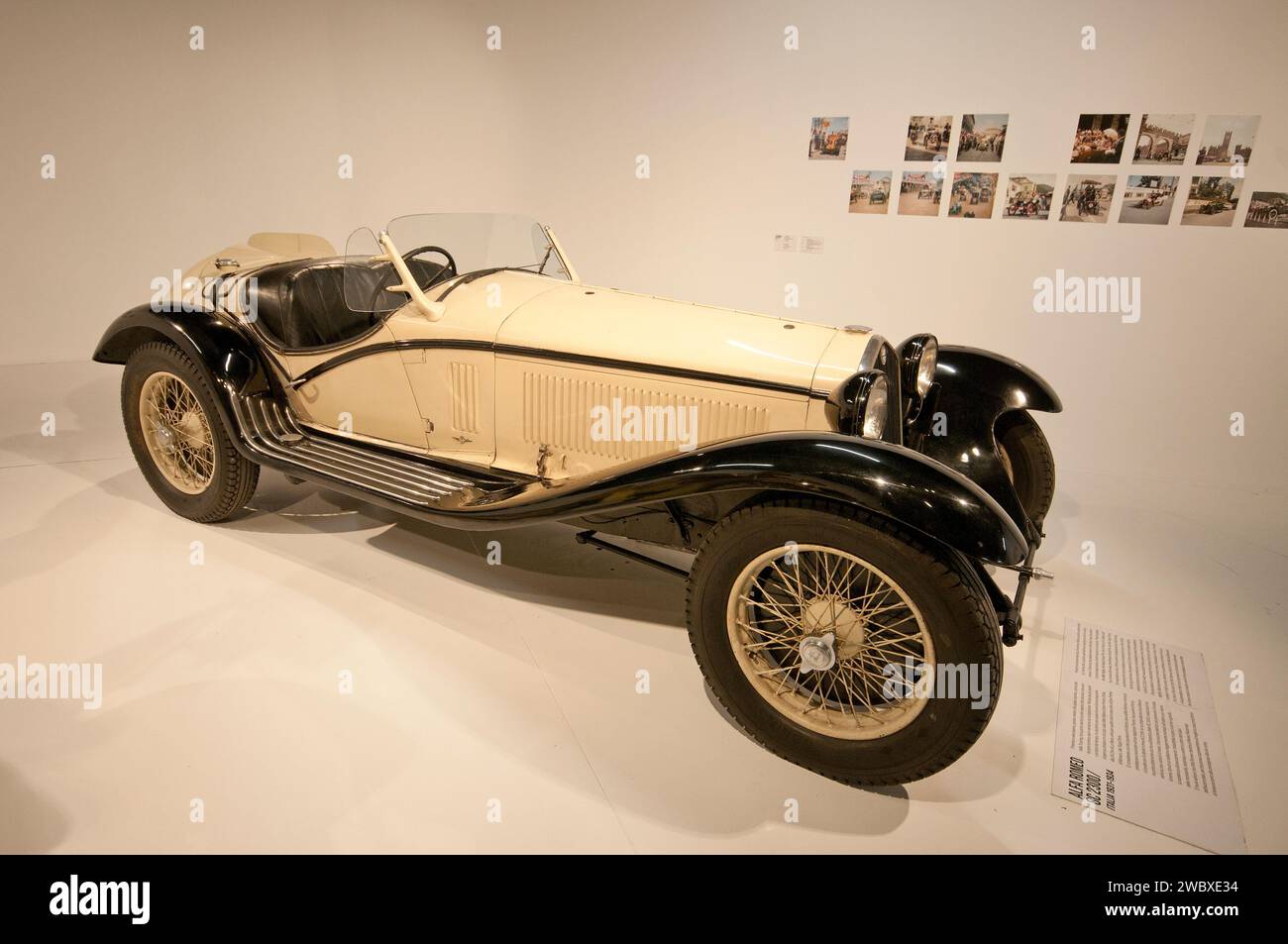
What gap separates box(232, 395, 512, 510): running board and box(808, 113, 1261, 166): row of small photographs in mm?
3973

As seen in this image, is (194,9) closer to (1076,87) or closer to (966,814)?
(1076,87)

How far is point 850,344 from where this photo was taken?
3021mm

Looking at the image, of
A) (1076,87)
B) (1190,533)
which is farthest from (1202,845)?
(1076,87)

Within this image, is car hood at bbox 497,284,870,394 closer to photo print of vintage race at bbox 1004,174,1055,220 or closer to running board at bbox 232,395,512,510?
running board at bbox 232,395,512,510

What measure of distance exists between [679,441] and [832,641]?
1066mm

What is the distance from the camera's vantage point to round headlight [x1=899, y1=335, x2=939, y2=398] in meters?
3.33

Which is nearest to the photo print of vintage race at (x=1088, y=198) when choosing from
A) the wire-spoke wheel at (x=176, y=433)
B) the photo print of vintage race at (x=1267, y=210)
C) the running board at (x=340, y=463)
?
the photo print of vintage race at (x=1267, y=210)

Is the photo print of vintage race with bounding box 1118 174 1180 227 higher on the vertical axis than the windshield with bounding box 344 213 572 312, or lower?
higher

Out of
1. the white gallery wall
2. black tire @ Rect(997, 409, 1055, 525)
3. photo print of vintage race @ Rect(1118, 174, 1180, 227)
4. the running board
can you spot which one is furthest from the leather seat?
photo print of vintage race @ Rect(1118, 174, 1180, 227)

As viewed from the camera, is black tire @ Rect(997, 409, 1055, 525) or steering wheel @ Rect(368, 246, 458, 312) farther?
black tire @ Rect(997, 409, 1055, 525)

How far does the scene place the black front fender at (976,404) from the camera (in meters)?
3.33

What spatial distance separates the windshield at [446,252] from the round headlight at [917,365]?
1.88 metres

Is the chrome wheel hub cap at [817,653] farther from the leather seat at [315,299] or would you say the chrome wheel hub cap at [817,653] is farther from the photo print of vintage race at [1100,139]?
the photo print of vintage race at [1100,139]

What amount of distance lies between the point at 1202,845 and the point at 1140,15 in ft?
15.7
